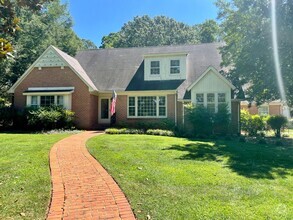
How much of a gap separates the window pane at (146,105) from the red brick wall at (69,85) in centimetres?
378

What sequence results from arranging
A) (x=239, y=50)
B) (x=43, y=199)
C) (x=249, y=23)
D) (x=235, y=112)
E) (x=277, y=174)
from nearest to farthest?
(x=43, y=199), (x=277, y=174), (x=249, y=23), (x=239, y=50), (x=235, y=112)

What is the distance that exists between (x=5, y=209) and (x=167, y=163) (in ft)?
16.3

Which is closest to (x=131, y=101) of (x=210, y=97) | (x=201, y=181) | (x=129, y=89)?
(x=129, y=89)

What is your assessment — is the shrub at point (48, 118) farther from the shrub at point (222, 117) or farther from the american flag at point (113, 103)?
the shrub at point (222, 117)

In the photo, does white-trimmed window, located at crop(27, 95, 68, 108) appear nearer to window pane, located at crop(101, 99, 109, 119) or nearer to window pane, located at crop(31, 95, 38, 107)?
window pane, located at crop(31, 95, 38, 107)

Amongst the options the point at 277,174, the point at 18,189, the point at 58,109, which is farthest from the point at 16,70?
the point at 277,174

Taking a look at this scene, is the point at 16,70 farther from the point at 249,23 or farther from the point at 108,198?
the point at 108,198

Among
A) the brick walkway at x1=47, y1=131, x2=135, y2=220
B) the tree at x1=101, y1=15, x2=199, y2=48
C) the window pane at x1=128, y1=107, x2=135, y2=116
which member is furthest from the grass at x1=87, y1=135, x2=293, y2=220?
the tree at x1=101, y1=15, x2=199, y2=48

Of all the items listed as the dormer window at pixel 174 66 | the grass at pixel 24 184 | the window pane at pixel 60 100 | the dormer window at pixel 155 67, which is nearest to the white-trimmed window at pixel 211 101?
the dormer window at pixel 174 66

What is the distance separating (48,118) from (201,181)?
14.8 m

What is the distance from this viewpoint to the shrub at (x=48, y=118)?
19094mm

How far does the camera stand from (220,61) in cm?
2378

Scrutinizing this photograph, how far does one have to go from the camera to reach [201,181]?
6.84 meters

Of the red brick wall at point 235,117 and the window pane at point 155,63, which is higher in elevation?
the window pane at point 155,63
